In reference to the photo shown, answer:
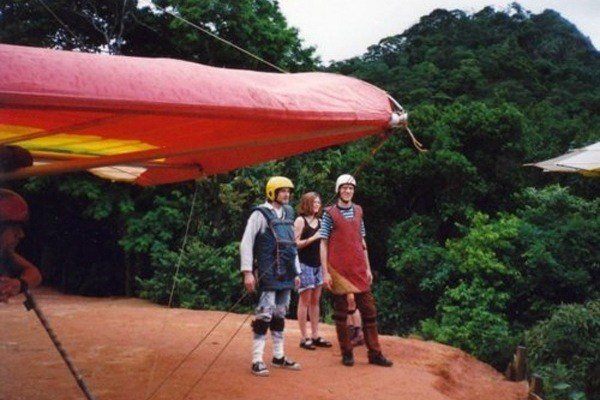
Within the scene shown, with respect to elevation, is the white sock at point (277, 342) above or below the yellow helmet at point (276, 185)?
below

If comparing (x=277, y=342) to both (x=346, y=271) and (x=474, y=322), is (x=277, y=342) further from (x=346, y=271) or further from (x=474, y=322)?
(x=474, y=322)

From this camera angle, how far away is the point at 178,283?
12.3 m

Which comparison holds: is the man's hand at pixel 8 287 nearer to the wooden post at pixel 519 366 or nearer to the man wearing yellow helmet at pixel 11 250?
the man wearing yellow helmet at pixel 11 250

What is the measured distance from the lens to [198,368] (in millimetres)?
6340

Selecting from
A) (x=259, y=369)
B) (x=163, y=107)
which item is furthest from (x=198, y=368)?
(x=163, y=107)

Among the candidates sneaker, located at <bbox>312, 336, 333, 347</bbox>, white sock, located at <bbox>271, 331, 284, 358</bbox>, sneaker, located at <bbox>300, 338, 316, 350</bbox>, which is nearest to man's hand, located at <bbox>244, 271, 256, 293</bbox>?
white sock, located at <bbox>271, 331, 284, 358</bbox>

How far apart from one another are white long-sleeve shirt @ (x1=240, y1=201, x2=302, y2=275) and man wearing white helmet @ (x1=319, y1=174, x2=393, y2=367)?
0.59 m

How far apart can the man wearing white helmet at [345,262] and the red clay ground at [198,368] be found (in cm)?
46

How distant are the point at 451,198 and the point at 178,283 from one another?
23.4 feet

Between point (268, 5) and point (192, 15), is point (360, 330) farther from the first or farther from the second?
point (268, 5)

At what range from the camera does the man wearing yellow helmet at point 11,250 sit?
144 inches

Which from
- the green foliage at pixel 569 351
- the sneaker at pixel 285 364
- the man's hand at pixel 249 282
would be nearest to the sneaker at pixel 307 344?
the sneaker at pixel 285 364

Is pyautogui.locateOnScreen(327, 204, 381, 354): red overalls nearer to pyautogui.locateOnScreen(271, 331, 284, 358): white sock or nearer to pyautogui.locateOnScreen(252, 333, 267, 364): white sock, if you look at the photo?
pyautogui.locateOnScreen(271, 331, 284, 358): white sock

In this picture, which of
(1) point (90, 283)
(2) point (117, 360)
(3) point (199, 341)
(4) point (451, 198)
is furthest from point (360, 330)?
(1) point (90, 283)
